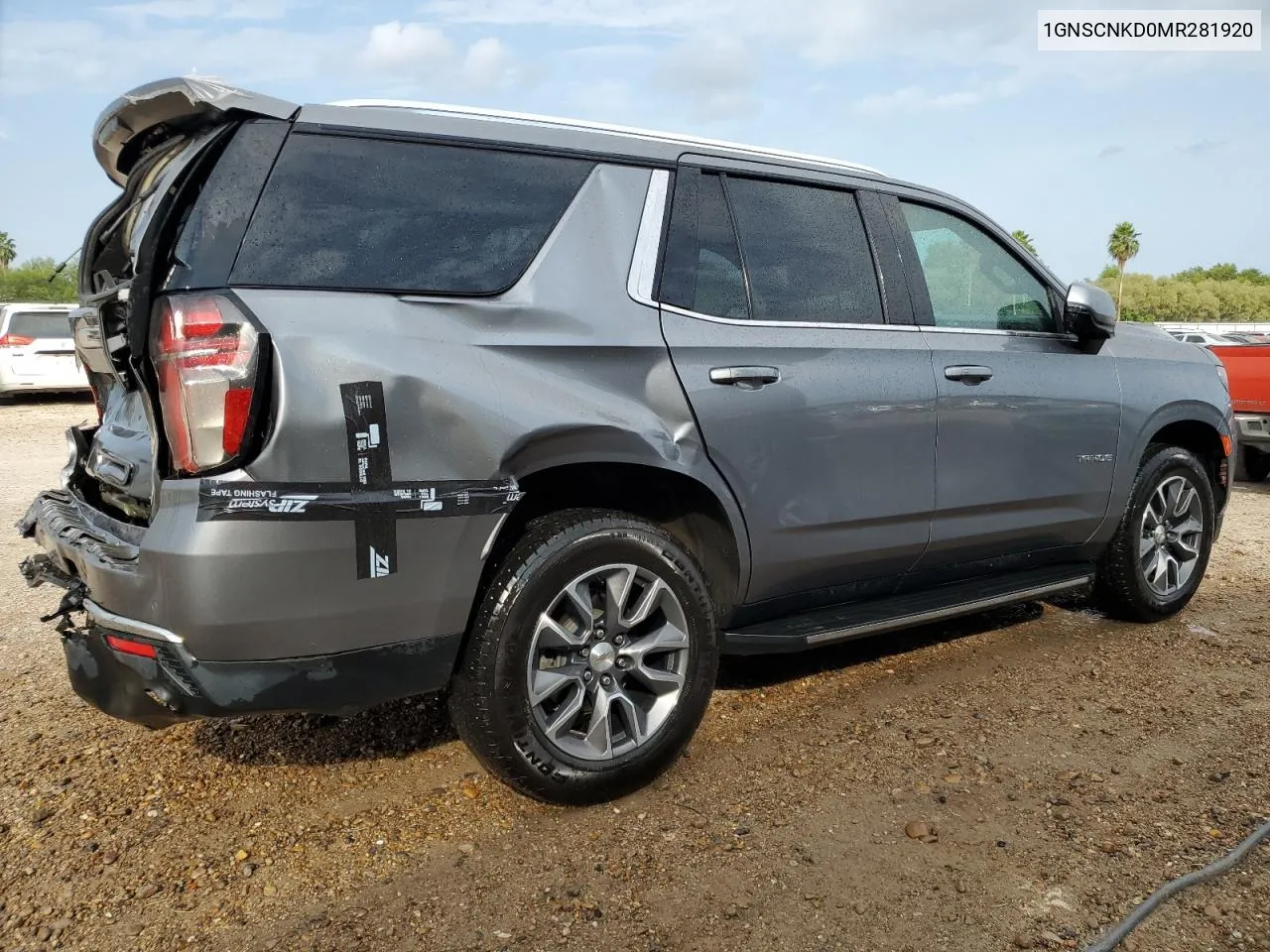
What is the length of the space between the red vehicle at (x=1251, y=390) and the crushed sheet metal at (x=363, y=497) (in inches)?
332

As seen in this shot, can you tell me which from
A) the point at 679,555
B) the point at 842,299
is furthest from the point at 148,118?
the point at 842,299

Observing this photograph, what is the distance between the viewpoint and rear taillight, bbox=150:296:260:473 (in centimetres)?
247

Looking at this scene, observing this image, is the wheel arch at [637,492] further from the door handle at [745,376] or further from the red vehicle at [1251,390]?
the red vehicle at [1251,390]

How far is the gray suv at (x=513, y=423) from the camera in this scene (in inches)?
99.8

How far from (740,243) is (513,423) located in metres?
1.16

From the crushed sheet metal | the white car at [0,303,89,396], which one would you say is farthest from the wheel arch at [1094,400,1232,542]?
the white car at [0,303,89,396]

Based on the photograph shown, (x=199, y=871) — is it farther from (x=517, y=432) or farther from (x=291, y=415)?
(x=517, y=432)

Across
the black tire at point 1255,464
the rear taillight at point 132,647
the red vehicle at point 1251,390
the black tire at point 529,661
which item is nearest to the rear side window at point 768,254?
the black tire at point 529,661

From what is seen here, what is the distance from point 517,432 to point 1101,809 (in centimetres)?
203

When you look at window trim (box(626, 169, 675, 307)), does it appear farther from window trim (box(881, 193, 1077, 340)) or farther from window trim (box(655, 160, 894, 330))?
window trim (box(881, 193, 1077, 340))

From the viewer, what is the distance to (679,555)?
3176mm

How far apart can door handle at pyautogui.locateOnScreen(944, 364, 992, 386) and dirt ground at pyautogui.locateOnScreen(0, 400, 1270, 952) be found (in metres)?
1.20

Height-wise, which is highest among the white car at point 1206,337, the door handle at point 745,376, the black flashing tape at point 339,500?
the door handle at point 745,376

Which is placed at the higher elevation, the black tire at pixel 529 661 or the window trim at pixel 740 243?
the window trim at pixel 740 243
